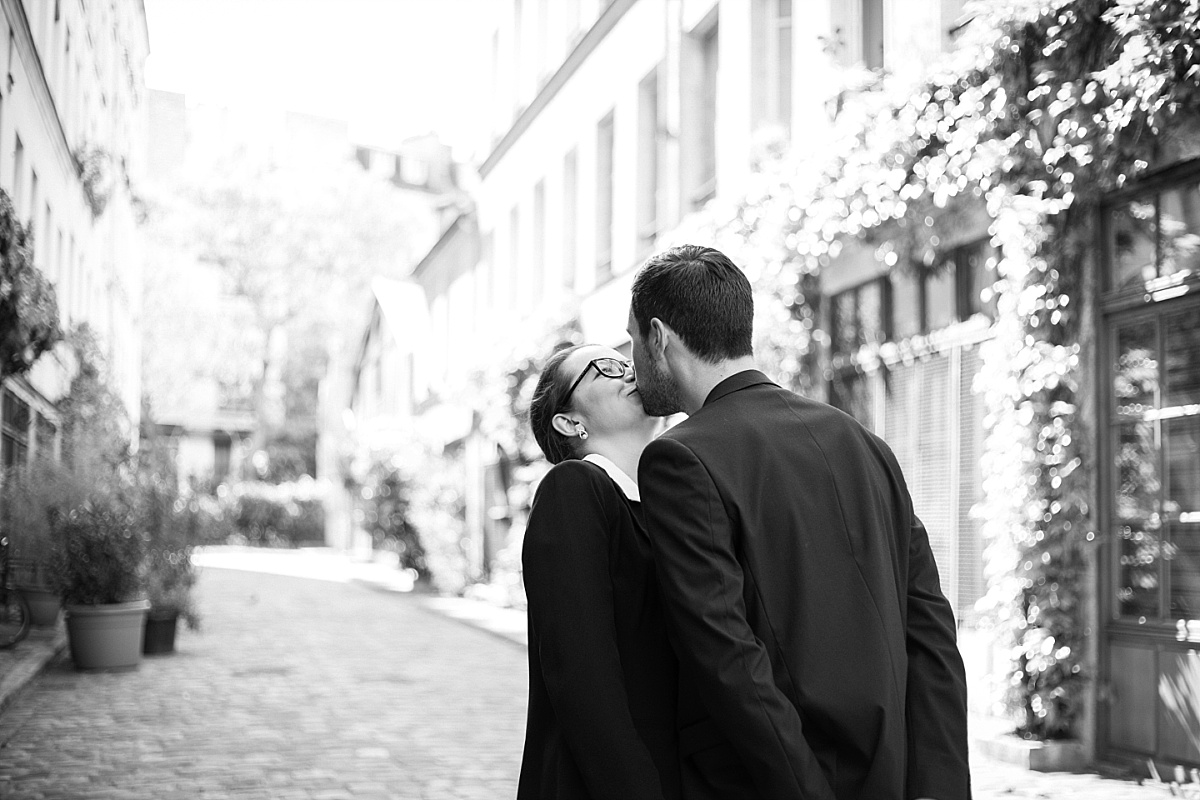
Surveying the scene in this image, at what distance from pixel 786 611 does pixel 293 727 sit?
299 inches

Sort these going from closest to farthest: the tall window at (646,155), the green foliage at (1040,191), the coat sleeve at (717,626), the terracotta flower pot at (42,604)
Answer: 1. the coat sleeve at (717,626)
2. the green foliage at (1040,191)
3. the terracotta flower pot at (42,604)
4. the tall window at (646,155)

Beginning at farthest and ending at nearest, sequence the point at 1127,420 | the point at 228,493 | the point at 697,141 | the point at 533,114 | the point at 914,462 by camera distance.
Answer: the point at 228,493 < the point at 533,114 < the point at 697,141 < the point at 914,462 < the point at 1127,420

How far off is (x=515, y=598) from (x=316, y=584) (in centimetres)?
757

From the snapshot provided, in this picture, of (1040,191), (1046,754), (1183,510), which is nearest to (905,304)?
(1040,191)

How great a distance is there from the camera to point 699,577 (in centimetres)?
203

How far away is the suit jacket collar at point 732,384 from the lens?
229 cm

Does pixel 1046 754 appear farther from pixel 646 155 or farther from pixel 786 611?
pixel 646 155

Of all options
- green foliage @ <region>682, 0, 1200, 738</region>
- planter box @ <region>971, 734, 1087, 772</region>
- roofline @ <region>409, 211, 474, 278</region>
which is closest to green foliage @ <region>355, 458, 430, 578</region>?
roofline @ <region>409, 211, 474, 278</region>

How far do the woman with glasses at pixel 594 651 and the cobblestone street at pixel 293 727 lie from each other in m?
4.94

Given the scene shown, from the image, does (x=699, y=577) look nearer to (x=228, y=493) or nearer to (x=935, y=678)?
(x=935, y=678)

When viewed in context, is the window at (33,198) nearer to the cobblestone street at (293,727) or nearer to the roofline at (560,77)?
the cobblestone street at (293,727)

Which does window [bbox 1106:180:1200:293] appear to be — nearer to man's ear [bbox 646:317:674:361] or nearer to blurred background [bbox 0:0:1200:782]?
blurred background [bbox 0:0:1200:782]

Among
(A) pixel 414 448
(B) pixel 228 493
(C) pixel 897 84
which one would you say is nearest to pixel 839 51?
(C) pixel 897 84

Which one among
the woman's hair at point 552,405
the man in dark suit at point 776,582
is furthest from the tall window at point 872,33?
the man in dark suit at point 776,582
